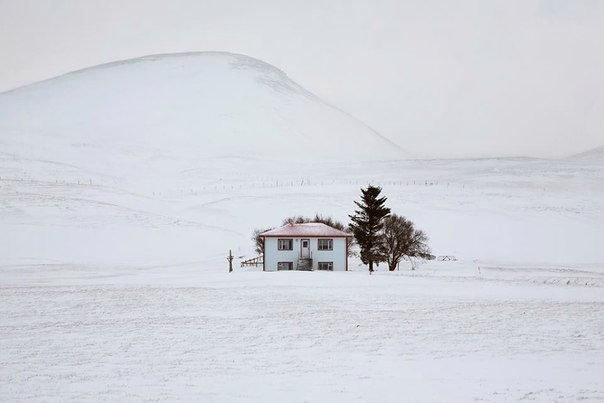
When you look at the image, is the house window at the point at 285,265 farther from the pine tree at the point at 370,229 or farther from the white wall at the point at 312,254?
the pine tree at the point at 370,229

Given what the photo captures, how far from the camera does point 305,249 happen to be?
53.2 m

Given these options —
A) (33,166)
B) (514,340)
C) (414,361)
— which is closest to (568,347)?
(514,340)

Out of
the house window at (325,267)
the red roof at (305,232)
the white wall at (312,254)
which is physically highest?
the red roof at (305,232)

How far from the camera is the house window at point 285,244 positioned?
53031 millimetres

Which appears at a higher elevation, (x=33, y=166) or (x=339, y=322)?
(x=33, y=166)

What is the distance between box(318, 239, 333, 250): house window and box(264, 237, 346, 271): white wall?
22 cm

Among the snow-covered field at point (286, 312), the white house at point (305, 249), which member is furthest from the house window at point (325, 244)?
the snow-covered field at point (286, 312)

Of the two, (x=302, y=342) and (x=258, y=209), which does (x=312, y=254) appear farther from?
(x=258, y=209)

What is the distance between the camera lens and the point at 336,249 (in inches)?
2105

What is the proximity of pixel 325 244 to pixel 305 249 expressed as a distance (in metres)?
1.49

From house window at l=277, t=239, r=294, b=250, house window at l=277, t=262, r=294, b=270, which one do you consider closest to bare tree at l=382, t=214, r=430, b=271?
house window at l=277, t=239, r=294, b=250

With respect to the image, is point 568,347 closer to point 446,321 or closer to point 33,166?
point 446,321

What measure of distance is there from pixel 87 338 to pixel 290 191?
8543 cm

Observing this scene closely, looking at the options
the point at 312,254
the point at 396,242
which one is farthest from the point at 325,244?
the point at 396,242
